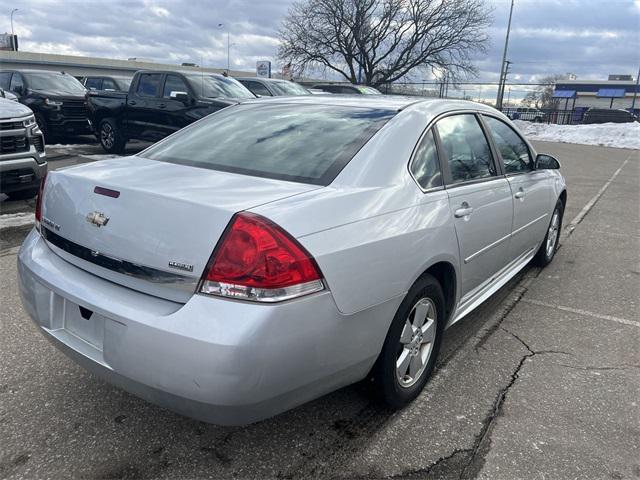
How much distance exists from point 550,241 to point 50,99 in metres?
11.2

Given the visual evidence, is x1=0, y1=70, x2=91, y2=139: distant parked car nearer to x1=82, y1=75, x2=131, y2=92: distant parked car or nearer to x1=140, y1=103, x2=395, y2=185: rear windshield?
x1=82, y1=75, x2=131, y2=92: distant parked car

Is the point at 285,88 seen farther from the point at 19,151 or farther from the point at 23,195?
the point at 19,151

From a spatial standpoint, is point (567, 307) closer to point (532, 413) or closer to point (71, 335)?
point (532, 413)

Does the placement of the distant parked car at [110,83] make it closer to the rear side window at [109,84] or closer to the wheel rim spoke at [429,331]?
the rear side window at [109,84]

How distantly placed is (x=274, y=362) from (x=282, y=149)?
4.07ft

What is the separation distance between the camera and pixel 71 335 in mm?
2213

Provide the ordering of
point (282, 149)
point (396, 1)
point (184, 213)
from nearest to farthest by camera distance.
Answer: point (184, 213) → point (282, 149) → point (396, 1)

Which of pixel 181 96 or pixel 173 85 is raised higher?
pixel 173 85

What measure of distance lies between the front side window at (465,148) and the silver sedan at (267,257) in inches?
0.8

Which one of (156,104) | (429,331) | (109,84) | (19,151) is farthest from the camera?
(109,84)

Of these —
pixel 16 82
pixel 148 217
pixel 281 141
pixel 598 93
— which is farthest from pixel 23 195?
pixel 598 93

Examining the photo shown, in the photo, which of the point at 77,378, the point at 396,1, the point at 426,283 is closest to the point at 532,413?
the point at 426,283

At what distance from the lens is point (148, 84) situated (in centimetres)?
1063

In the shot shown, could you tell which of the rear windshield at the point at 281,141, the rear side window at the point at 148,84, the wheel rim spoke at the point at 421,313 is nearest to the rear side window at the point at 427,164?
the rear windshield at the point at 281,141
